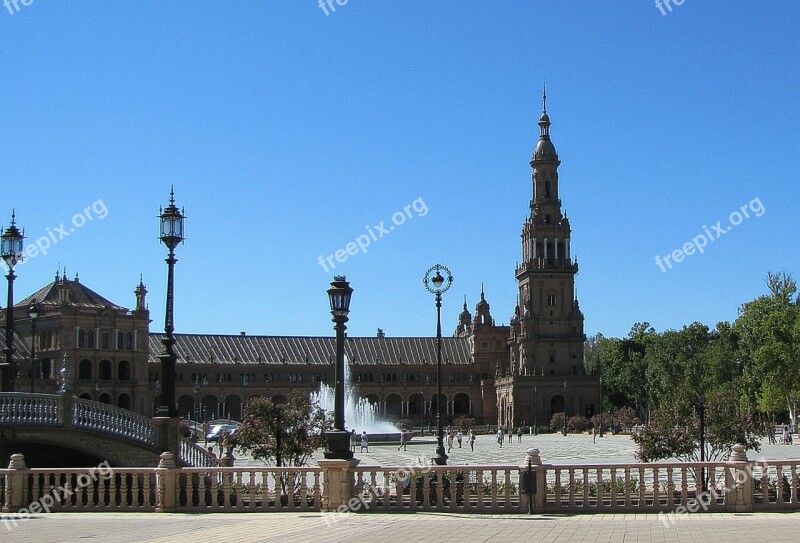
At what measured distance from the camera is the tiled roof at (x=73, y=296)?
387ft

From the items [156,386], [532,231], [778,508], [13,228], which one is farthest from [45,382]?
[778,508]

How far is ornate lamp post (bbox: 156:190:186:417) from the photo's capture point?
81.8 ft

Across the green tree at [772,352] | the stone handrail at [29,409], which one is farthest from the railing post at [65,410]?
the green tree at [772,352]

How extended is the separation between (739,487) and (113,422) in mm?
14889

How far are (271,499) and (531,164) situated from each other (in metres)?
120

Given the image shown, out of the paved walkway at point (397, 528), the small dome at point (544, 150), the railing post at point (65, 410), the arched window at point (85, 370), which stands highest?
the small dome at point (544, 150)

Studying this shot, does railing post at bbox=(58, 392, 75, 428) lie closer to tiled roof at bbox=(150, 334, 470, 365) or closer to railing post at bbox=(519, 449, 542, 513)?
railing post at bbox=(519, 449, 542, 513)

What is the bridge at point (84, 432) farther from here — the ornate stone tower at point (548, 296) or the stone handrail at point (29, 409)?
the ornate stone tower at point (548, 296)

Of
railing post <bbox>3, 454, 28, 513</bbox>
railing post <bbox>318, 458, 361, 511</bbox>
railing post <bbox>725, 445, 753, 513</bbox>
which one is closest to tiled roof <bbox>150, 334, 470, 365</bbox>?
railing post <bbox>3, 454, 28, 513</bbox>

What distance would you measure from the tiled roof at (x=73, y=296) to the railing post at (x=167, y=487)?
9881 centimetres

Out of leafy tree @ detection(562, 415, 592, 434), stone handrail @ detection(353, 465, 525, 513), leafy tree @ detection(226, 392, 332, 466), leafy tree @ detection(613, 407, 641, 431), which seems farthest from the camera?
leafy tree @ detection(562, 415, 592, 434)

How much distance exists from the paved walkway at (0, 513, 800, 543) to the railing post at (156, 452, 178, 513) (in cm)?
41

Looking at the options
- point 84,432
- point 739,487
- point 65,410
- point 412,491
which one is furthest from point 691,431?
point 65,410

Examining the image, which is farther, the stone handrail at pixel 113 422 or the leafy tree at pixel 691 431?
the leafy tree at pixel 691 431
